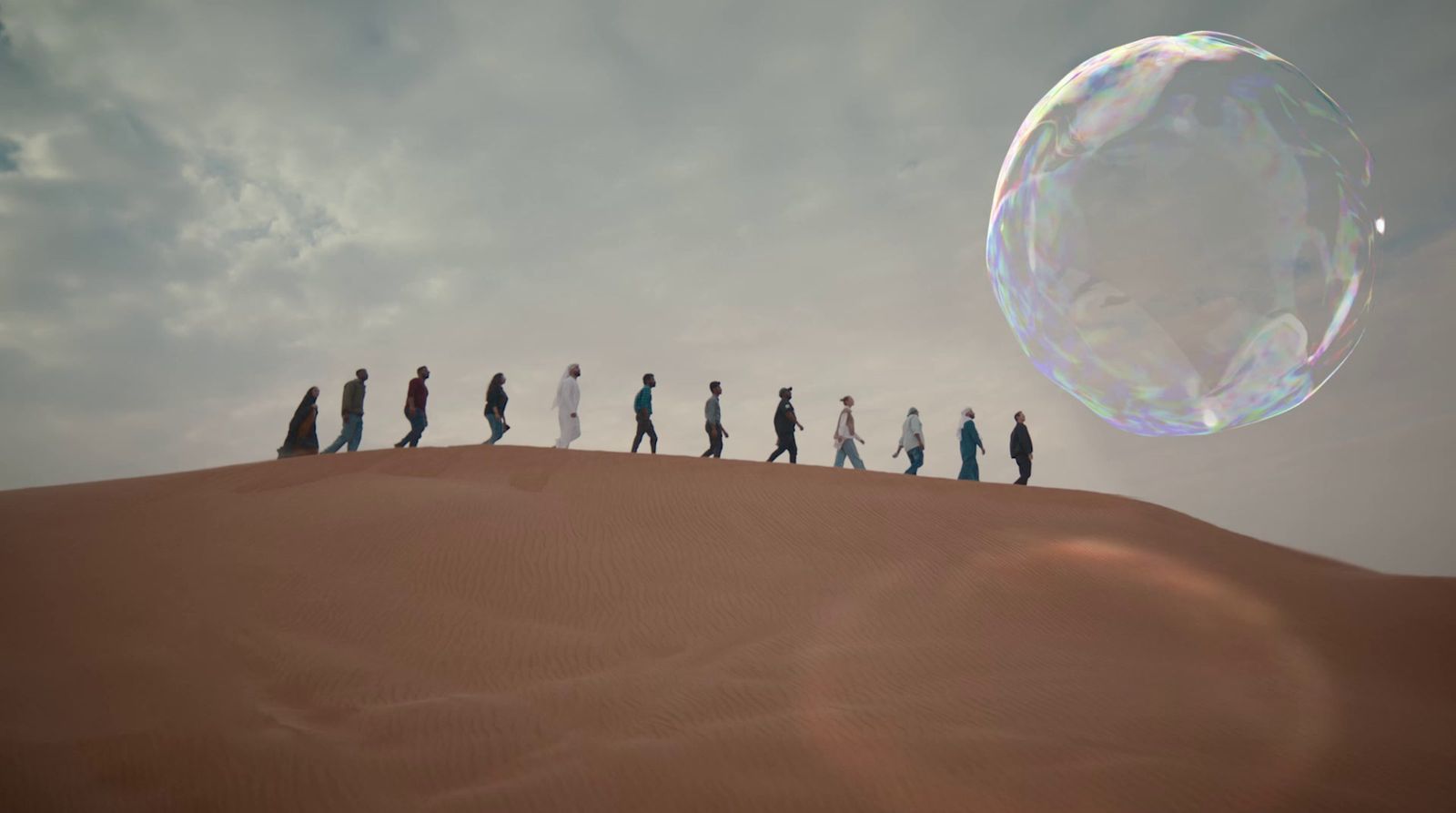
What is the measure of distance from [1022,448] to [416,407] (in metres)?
13.6

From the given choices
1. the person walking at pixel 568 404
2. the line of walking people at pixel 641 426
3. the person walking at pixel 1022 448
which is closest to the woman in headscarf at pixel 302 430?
the line of walking people at pixel 641 426

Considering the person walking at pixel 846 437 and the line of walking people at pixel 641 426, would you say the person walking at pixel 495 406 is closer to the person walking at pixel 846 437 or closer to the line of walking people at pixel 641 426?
the line of walking people at pixel 641 426

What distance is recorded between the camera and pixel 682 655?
7750 mm

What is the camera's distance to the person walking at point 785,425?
1819 centimetres

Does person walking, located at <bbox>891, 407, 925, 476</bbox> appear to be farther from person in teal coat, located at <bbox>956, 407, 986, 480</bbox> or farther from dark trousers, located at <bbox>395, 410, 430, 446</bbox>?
dark trousers, located at <bbox>395, 410, 430, 446</bbox>

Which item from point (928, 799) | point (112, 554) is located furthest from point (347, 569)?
point (928, 799)

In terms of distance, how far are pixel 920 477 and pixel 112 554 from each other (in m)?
13.6

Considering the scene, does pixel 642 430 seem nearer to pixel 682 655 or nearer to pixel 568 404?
pixel 568 404

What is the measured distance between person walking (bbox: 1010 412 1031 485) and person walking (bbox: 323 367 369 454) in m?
14.5

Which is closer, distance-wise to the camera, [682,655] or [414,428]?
[682,655]

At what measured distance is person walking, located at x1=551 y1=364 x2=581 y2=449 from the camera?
17672 mm

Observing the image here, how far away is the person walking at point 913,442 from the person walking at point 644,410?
5.87 metres

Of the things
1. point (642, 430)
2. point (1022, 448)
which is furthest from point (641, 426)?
point (1022, 448)

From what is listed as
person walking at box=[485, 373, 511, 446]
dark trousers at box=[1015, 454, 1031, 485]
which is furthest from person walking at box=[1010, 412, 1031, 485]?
person walking at box=[485, 373, 511, 446]
